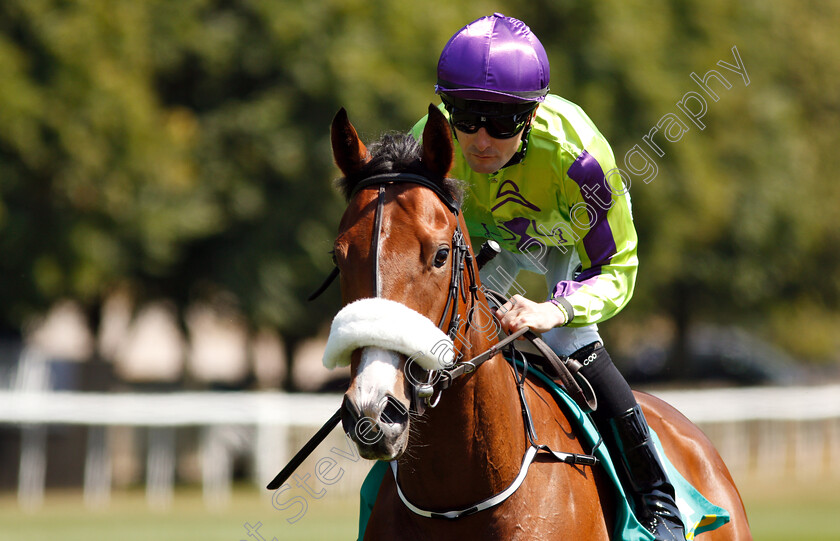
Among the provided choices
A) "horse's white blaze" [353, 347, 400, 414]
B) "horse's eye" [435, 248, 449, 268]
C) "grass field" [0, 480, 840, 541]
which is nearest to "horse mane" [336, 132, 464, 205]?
"horse's eye" [435, 248, 449, 268]

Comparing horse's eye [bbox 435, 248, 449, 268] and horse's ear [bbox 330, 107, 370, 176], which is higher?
horse's ear [bbox 330, 107, 370, 176]

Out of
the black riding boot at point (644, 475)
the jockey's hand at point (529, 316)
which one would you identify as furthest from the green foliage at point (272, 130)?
the jockey's hand at point (529, 316)

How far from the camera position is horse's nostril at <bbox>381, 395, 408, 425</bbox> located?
3.04 meters

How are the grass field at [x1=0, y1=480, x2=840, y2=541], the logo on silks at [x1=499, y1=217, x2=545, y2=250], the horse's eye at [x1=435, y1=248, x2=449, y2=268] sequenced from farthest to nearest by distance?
1. the grass field at [x1=0, y1=480, x2=840, y2=541]
2. the logo on silks at [x1=499, y1=217, x2=545, y2=250]
3. the horse's eye at [x1=435, y1=248, x2=449, y2=268]

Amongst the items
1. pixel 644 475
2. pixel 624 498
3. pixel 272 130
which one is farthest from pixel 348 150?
pixel 272 130

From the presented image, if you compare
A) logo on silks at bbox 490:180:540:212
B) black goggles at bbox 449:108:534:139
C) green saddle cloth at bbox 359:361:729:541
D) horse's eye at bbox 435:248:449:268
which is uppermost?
black goggles at bbox 449:108:534:139

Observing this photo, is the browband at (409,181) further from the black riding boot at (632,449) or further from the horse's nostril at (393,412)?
the black riding boot at (632,449)

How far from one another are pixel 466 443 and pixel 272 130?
47.9 feet

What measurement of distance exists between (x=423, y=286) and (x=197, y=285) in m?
15.9

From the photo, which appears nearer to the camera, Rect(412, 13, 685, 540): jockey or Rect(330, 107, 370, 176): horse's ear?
Rect(330, 107, 370, 176): horse's ear

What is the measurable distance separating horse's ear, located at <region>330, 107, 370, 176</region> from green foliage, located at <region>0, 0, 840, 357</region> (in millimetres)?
12731

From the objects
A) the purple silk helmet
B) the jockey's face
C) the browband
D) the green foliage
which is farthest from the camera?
the green foliage

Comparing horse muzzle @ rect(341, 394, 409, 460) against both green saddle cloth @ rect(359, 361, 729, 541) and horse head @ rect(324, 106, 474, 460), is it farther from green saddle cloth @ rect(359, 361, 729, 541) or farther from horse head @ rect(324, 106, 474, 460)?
green saddle cloth @ rect(359, 361, 729, 541)

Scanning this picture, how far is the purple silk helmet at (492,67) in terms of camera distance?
396 centimetres
